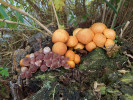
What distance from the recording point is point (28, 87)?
236 cm

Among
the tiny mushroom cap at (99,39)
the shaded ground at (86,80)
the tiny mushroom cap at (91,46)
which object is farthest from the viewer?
the tiny mushroom cap at (91,46)

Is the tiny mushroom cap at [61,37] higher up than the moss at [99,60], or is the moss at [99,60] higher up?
the tiny mushroom cap at [61,37]

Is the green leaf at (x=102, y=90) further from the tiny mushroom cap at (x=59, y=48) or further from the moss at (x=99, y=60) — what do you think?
the tiny mushroom cap at (x=59, y=48)

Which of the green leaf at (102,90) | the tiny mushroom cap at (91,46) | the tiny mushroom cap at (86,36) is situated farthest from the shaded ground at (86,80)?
the tiny mushroom cap at (86,36)

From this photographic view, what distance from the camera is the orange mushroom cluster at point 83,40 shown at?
2568 mm

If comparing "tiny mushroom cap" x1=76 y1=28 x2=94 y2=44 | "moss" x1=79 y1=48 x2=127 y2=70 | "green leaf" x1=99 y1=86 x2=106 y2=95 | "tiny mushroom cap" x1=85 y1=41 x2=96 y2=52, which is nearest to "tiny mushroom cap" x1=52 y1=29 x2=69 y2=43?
"tiny mushroom cap" x1=76 y1=28 x2=94 y2=44

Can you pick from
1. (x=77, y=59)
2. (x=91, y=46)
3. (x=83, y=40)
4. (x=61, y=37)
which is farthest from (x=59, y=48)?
(x=91, y=46)

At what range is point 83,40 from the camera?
267 centimetres

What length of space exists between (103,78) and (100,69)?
0.26 metres

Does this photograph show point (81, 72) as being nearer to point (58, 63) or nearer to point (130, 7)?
point (58, 63)

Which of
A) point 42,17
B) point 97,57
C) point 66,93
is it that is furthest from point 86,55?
point 42,17

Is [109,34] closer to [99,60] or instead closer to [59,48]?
[99,60]

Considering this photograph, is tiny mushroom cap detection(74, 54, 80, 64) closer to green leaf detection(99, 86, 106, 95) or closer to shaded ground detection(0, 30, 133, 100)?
shaded ground detection(0, 30, 133, 100)

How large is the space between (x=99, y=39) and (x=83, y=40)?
37 cm
